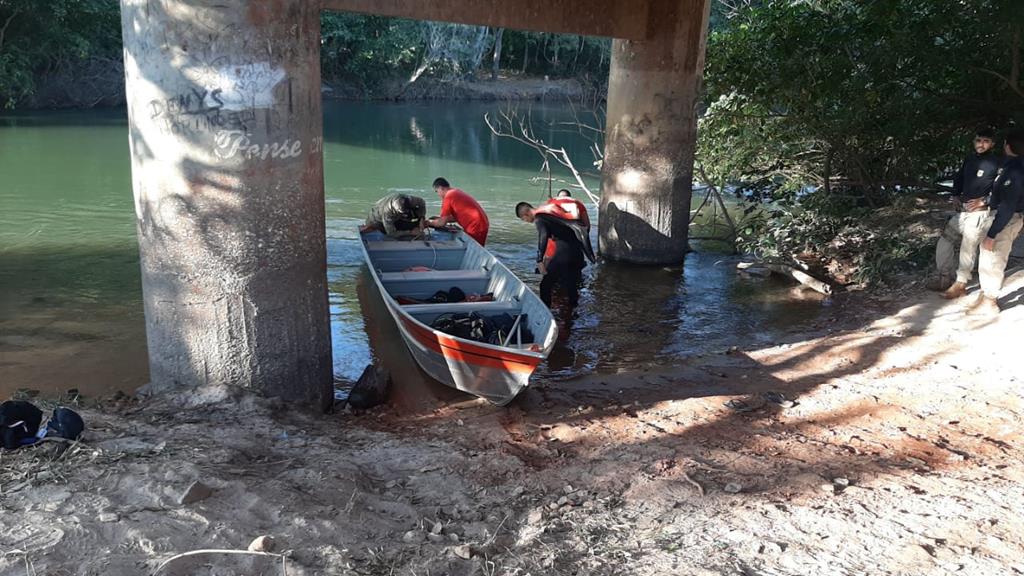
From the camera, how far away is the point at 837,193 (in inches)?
509

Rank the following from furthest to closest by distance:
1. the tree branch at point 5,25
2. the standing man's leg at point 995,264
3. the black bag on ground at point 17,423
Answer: the tree branch at point 5,25, the standing man's leg at point 995,264, the black bag on ground at point 17,423

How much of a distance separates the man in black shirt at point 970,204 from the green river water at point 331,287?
72.2 inches

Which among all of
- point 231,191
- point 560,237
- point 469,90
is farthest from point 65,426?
point 469,90

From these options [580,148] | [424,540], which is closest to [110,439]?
[424,540]

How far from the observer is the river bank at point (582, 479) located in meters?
3.93

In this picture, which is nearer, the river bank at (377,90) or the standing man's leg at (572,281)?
the standing man's leg at (572,281)

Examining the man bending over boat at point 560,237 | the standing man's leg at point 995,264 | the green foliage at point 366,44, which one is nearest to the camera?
the standing man's leg at point 995,264

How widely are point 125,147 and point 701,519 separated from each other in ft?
75.0

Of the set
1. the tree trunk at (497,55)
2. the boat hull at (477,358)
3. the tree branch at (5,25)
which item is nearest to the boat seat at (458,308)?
the boat hull at (477,358)

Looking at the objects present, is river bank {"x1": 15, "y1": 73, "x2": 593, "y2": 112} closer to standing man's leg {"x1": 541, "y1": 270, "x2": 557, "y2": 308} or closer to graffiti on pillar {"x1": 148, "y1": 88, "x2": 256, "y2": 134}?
standing man's leg {"x1": 541, "y1": 270, "x2": 557, "y2": 308}

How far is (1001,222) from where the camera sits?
7.88m

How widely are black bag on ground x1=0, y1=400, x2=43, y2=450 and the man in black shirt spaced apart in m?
8.36

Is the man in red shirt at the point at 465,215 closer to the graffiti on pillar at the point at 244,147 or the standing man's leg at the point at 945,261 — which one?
the graffiti on pillar at the point at 244,147

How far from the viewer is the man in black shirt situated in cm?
818
